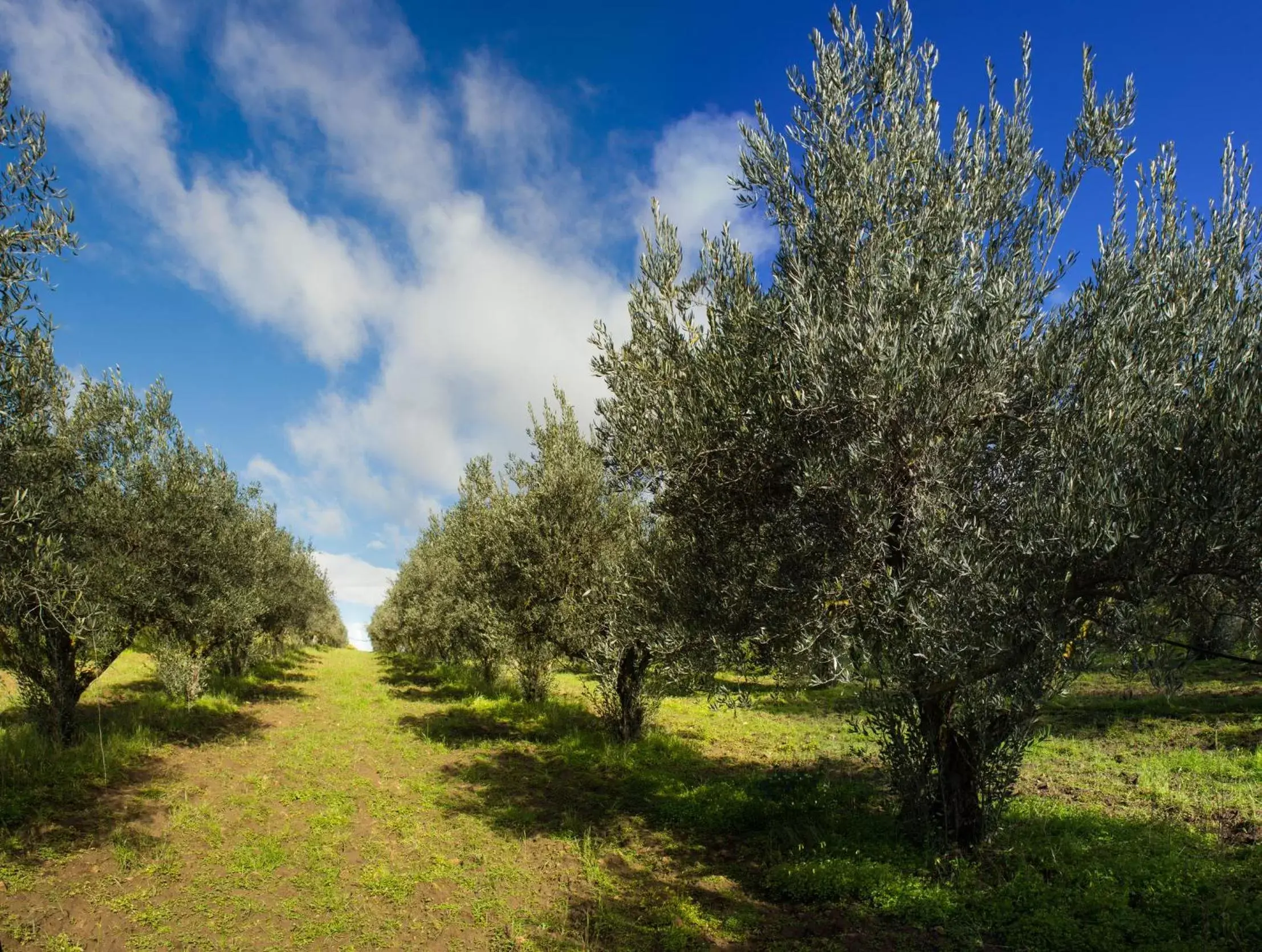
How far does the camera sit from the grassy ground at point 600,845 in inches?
370

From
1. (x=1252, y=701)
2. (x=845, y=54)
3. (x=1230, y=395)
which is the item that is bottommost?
(x=1252, y=701)

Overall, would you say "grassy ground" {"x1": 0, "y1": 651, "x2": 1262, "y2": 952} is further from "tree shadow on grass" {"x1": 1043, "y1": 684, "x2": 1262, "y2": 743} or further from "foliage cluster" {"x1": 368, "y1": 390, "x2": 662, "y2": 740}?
"foliage cluster" {"x1": 368, "y1": 390, "x2": 662, "y2": 740}

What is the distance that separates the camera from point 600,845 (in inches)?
523

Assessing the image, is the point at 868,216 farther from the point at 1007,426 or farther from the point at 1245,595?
the point at 1245,595

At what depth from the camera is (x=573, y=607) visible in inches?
875

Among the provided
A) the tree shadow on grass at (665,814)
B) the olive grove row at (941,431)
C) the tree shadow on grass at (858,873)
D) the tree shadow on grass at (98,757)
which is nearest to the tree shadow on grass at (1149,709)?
the tree shadow on grass at (665,814)

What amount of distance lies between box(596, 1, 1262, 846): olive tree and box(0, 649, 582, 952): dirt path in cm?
603

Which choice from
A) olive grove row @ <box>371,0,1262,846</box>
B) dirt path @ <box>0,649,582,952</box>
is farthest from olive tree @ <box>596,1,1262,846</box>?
dirt path @ <box>0,649,582,952</box>

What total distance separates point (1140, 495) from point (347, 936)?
12664 mm

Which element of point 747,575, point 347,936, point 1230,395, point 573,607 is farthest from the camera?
point 573,607

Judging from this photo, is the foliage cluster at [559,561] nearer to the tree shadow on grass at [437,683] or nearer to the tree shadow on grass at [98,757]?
the tree shadow on grass at [437,683]

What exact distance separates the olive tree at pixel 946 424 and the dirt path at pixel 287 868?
6.03 metres

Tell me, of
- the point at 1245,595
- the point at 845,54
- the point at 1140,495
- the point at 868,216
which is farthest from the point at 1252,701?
the point at 845,54

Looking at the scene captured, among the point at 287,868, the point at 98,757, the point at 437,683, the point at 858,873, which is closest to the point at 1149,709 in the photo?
the point at 858,873
